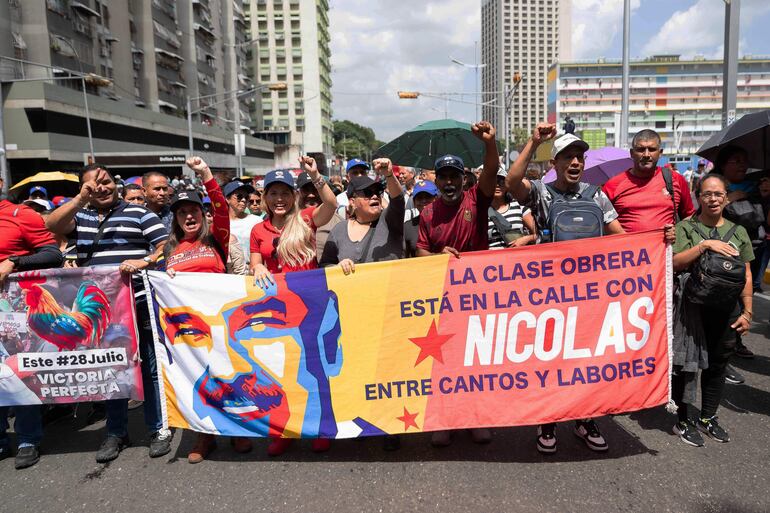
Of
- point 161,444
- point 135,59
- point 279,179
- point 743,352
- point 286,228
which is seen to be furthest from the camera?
point 135,59

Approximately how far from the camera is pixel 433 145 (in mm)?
5949

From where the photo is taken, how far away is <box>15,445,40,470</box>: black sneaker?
380cm

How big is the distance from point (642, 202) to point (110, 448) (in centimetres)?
432

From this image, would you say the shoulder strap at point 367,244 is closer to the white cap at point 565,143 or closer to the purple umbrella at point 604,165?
the white cap at point 565,143

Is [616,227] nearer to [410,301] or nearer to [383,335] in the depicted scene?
[410,301]

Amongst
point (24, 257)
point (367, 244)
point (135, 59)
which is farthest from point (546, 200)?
point (135, 59)

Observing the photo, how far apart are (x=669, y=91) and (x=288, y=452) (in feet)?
474

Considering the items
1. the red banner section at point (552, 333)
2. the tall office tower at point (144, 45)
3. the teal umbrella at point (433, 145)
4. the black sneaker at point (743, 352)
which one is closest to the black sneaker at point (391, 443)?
the red banner section at point (552, 333)

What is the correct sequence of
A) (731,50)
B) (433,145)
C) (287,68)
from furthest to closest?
1. (287,68)
2. (731,50)
3. (433,145)

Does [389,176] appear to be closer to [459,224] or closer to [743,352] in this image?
[459,224]

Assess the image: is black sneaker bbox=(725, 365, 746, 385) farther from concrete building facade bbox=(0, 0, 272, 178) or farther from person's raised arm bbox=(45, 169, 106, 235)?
concrete building facade bbox=(0, 0, 272, 178)

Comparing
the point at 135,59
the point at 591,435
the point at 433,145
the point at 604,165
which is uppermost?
the point at 135,59

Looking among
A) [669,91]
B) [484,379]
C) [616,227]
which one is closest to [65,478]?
[484,379]

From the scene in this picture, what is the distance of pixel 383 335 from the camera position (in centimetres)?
364
